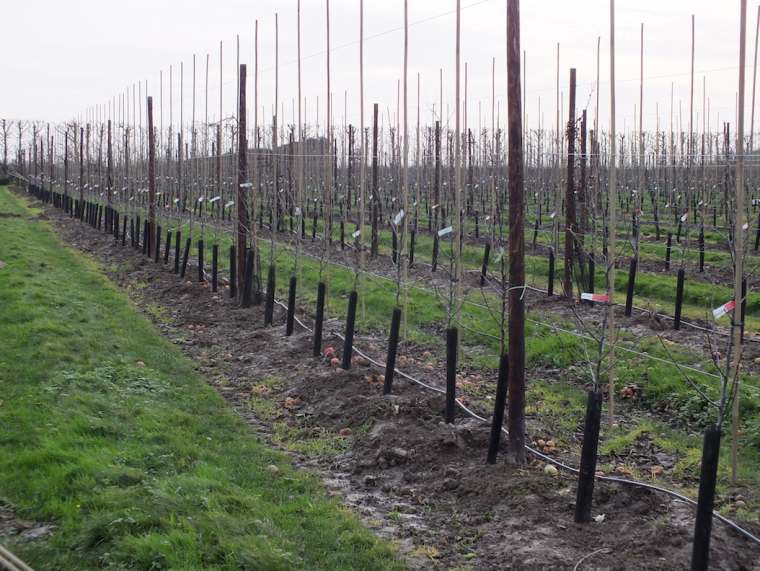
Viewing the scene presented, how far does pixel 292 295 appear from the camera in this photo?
10.3 metres

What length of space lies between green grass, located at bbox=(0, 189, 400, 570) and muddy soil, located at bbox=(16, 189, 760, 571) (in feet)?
1.25

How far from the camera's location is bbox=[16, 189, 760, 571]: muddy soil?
4.32 meters

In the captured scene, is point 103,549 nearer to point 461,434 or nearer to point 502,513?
point 502,513

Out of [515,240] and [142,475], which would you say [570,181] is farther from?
[142,475]

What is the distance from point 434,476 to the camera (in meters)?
5.71

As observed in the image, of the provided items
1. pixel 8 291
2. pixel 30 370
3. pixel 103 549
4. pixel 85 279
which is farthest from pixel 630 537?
pixel 85 279

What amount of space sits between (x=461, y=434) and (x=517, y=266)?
5.42 feet

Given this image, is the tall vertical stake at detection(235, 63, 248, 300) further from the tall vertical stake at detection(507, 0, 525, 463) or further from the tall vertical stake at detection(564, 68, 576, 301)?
the tall vertical stake at detection(507, 0, 525, 463)

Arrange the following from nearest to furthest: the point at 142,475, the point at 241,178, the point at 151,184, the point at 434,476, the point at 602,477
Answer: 1. the point at 602,477
2. the point at 142,475
3. the point at 434,476
4. the point at 241,178
5. the point at 151,184

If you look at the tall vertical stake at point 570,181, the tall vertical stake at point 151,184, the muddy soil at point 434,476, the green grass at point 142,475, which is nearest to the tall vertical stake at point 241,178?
the muddy soil at point 434,476

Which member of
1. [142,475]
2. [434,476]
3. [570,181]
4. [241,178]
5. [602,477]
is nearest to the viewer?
[602,477]

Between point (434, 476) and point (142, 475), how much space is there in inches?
91.6

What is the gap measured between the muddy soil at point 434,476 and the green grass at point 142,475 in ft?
1.25

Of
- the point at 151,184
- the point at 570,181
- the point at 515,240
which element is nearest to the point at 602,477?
the point at 515,240
